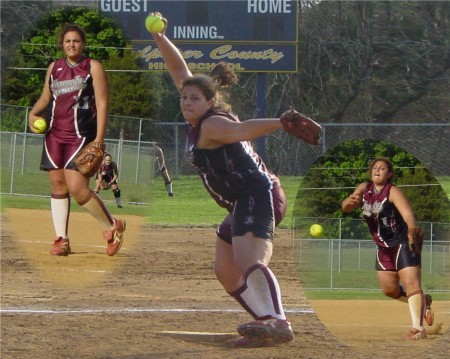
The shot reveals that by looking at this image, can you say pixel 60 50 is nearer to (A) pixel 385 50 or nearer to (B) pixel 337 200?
(B) pixel 337 200

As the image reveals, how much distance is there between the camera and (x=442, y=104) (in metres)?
9.68

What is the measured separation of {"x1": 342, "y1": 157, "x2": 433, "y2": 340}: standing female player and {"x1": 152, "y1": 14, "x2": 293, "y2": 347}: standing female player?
448 mm

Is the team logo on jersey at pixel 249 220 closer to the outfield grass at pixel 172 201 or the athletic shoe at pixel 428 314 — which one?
the outfield grass at pixel 172 201

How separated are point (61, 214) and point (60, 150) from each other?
330 mm

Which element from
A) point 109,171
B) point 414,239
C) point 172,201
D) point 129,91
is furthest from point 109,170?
point 414,239

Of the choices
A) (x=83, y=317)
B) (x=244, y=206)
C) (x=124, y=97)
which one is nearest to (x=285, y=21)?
(x=124, y=97)

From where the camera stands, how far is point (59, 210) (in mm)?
5992

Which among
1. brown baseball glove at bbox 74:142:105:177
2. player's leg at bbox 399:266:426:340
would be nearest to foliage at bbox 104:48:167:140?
brown baseball glove at bbox 74:142:105:177

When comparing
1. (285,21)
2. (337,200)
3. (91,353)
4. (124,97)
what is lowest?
(91,353)

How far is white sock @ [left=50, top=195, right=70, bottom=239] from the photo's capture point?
19.6 ft

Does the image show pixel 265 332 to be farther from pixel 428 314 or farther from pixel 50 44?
pixel 50 44

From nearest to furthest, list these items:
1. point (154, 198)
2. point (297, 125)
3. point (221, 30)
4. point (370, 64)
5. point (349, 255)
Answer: point (297, 125), point (349, 255), point (154, 198), point (221, 30), point (370, 64)

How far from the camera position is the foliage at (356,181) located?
5.66m

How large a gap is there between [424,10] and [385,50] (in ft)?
1.56
